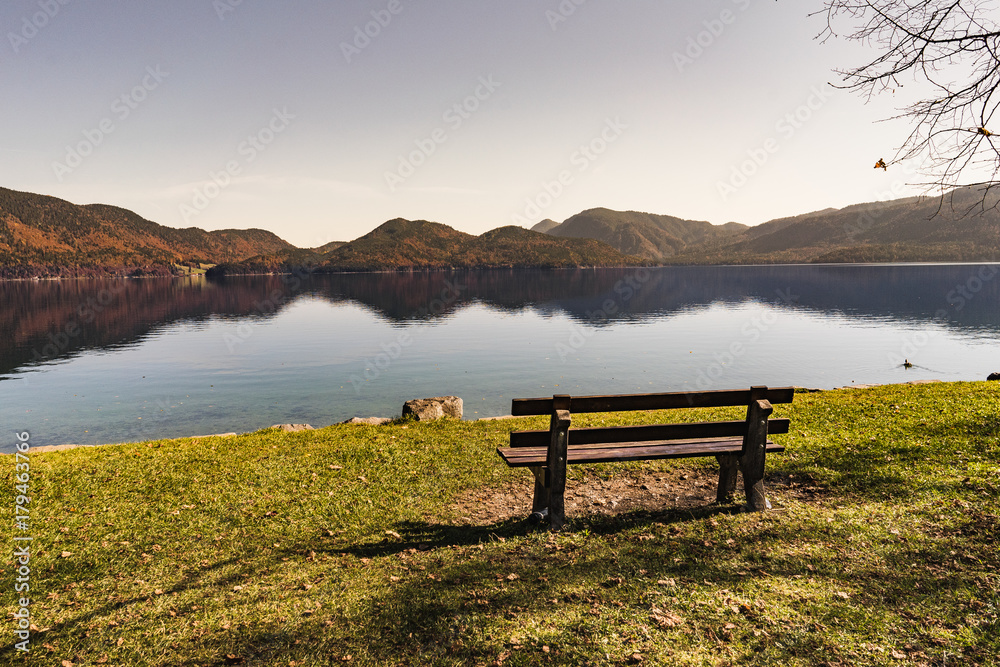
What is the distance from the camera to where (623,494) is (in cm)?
955

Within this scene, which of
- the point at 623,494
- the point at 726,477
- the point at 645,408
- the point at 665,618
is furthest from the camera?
the point at 623,494

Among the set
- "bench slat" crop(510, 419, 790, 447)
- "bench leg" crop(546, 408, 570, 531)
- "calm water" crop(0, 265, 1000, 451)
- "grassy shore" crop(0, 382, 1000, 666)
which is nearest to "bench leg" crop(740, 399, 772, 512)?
"bench slat" crop(510, 419, 790, 447)

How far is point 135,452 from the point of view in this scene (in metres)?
12.3

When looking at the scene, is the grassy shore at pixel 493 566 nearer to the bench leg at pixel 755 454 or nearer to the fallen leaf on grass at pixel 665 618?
the fallen leaf on grass at pixel 665 618

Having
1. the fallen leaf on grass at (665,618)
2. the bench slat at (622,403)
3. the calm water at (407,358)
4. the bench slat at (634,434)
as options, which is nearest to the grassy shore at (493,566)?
the fallen leaf on grass at (665,618)

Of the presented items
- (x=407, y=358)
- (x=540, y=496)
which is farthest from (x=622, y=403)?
(x=407, y=358)

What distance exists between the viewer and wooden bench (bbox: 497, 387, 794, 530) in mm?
7316

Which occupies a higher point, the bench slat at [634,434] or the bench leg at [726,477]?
the bench slat at [634,434]

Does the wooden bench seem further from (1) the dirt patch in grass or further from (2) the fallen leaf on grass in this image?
(2) the fallen leaf on grass

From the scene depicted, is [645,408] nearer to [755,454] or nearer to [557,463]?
[557,463]

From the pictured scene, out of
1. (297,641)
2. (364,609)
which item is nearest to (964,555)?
(364,609)

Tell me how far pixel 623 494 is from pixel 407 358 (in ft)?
122

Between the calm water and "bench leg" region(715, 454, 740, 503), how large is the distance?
779 inches

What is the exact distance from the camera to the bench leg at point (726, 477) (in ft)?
28.3
